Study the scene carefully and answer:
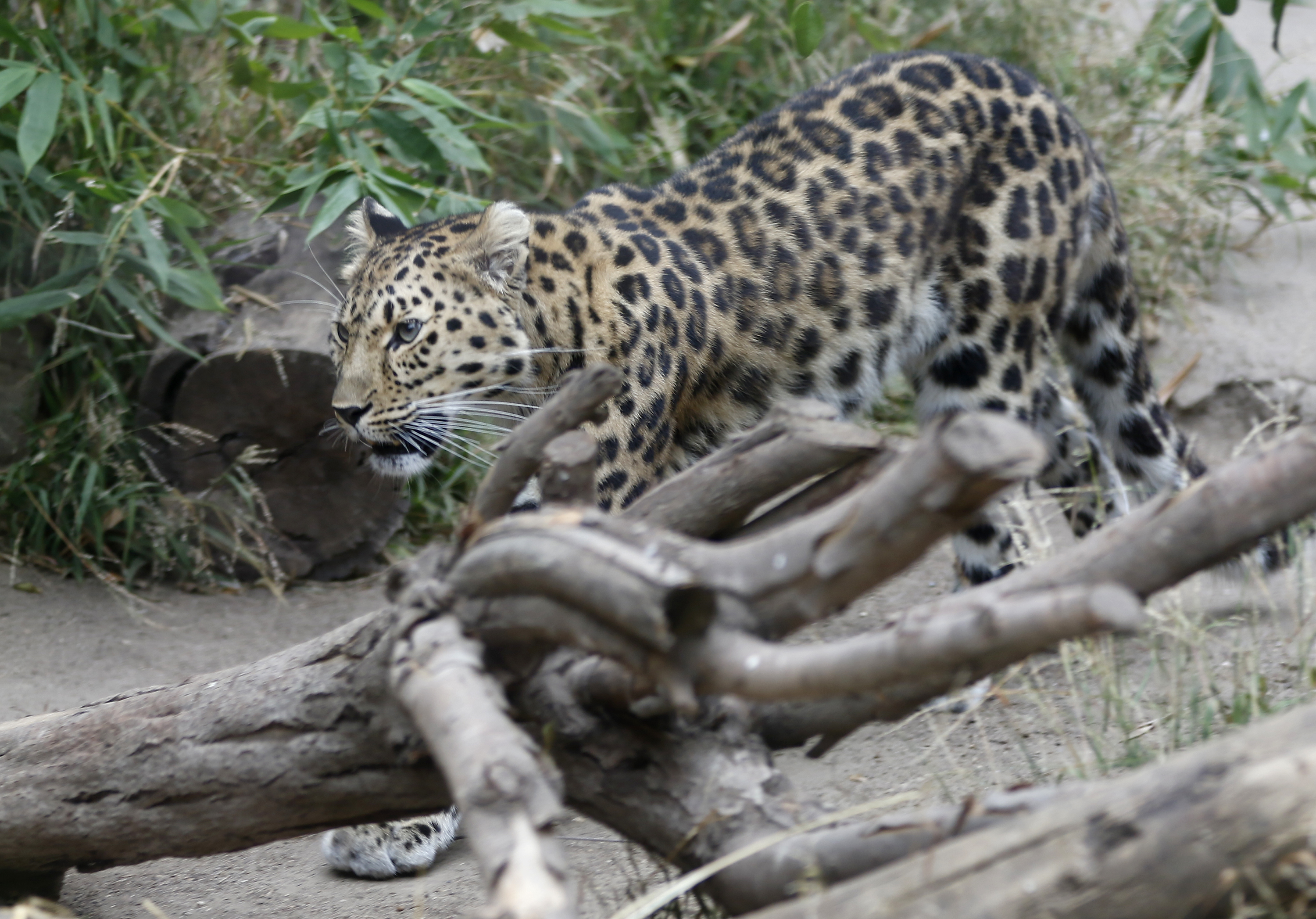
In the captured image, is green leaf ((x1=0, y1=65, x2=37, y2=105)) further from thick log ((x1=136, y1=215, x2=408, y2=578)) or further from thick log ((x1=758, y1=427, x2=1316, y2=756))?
thick log ((x1=758, y1=427, x2=1316, y2=756))

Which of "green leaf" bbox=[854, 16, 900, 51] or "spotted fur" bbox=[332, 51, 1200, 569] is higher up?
"green leaf" bbox=[854, 16, 900, 51]

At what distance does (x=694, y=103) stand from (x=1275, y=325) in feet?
11.3

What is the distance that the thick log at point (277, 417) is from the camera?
5.23 m

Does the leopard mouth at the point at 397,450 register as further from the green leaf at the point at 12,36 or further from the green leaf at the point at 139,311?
the green leaf at the point at 12,36

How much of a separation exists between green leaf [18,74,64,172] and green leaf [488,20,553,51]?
178 cm

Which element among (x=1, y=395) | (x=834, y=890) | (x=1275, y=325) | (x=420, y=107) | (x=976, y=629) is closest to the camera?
(x=976, y=629)

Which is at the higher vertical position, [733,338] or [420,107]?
[420,107]

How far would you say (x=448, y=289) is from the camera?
13.8 ft

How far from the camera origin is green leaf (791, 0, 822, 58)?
5.08m

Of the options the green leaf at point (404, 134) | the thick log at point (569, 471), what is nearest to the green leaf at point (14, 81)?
the green leaf at point (404, 134)

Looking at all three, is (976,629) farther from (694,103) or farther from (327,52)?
(694,103)

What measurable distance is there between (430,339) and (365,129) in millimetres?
1659

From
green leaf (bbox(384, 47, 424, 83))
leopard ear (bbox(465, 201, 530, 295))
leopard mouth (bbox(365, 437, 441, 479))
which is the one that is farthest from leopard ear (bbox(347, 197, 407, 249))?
leopard mouth (bbox(365, 437, 441, 479))

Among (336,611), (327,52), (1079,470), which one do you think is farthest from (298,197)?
(1079,470)
